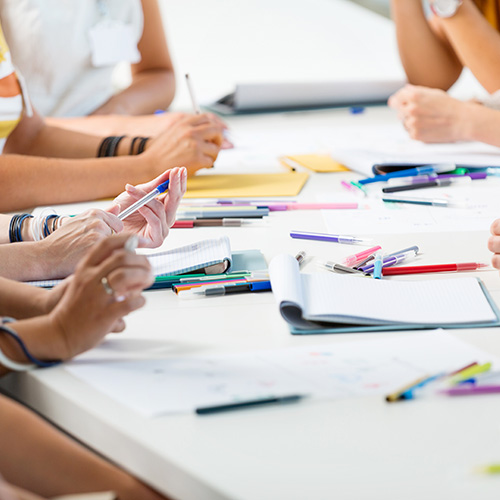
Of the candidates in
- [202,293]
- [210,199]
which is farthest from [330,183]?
[202,293]

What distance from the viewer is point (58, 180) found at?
1229mm

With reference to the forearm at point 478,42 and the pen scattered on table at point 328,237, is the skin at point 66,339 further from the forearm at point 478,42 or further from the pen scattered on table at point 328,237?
the forearm at point 478,42

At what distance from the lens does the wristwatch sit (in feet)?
5.91

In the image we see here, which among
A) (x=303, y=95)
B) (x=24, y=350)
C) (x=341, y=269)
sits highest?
(x=24, y=350)

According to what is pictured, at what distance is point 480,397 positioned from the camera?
2.00 feet

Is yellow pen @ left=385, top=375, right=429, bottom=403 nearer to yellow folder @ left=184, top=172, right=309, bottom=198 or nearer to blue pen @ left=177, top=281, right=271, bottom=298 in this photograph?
blue pen @ left=177, top=281, right=271, bottom=298

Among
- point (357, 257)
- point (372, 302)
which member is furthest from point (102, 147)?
point (372, 302)

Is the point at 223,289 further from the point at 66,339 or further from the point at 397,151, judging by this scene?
the point at 397,151

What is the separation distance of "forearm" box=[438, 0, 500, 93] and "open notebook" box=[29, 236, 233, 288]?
1.10 meters

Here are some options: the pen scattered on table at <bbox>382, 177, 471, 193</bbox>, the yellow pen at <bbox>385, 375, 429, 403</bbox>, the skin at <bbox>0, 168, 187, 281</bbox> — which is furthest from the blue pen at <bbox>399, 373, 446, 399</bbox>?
the pen scattered on table at <bbox>382, 177, 471, 193</bbox>

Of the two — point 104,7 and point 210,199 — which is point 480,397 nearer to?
point 210,199

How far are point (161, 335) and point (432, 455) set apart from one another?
0.31 meters

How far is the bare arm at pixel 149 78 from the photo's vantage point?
1971 millimetres

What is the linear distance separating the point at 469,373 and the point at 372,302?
0.18 meters
